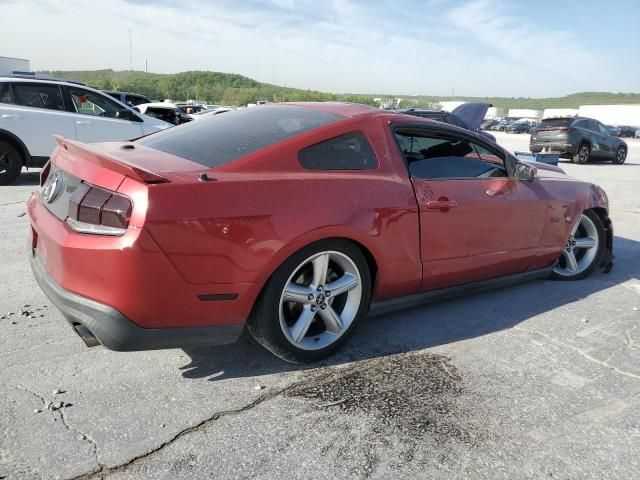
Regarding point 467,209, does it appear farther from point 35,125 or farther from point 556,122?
point 556,122

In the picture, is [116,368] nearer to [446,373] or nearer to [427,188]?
[446,373]

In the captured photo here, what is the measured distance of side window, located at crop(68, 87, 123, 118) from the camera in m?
8.69

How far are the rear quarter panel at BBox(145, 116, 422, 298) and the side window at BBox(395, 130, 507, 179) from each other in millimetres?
178

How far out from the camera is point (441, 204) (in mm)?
3373

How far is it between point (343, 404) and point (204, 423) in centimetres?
67

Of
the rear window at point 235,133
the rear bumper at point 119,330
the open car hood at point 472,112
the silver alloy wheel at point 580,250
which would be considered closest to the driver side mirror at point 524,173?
the silver alloy wheel at point 580,250

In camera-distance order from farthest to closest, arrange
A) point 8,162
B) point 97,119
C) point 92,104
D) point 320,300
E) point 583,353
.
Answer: point 92,104 → point 97,119 → point 8,162 → point 583,353 → point 320,300

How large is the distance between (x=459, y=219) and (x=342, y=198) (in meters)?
1.00

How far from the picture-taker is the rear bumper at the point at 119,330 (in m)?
2.38

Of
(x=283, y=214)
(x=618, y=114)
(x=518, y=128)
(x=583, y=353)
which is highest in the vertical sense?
(x=283, y=214)

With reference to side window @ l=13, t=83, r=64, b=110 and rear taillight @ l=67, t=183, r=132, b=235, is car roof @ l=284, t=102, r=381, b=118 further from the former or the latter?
side window @ l=13, t=83, r=64, b=110

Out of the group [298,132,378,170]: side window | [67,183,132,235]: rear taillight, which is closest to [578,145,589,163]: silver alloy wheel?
[298,132,378,170]: side window

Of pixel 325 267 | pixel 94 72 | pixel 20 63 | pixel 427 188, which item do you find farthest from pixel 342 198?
pixel 94 72

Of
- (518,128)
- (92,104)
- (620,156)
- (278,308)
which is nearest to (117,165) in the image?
(278,308)
